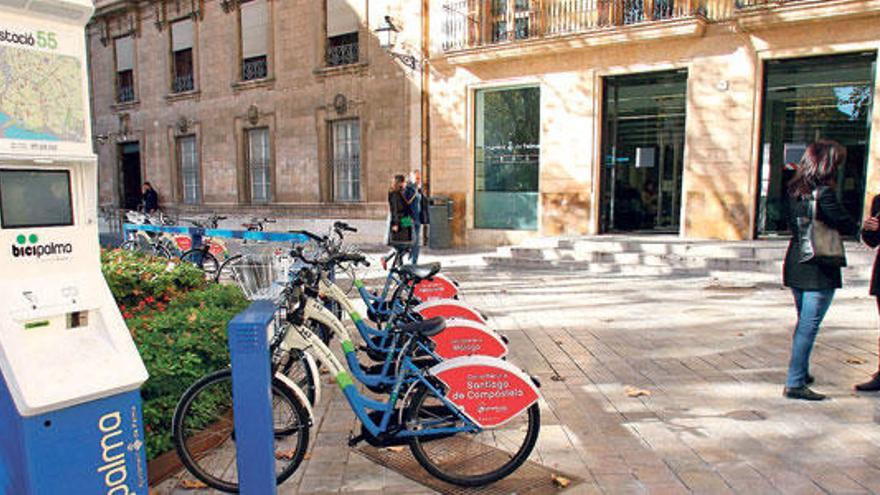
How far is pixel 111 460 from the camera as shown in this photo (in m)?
2.19

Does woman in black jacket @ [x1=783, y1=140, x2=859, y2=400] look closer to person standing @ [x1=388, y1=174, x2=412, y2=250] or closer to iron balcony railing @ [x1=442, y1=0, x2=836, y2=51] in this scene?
person standing @ [x1=388, y1=174, x2=412, y2=250]

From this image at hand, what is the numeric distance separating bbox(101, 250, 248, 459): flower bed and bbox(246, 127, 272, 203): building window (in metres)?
12.3

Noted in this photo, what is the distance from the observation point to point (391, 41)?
1330cm

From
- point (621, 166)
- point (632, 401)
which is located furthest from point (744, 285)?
point (632, 401)

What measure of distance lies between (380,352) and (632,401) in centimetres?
186

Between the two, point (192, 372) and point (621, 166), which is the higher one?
point (621, 166)

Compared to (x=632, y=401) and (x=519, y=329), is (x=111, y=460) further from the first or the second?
(x=519, y=329)

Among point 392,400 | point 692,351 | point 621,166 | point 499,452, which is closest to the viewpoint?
point 392,400

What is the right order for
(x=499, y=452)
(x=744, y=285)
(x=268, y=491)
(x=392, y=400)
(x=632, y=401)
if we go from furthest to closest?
(x=744, y=285), (x=632, y=401), (x=499, y=452), (x=392, y=400), (x=268, y=491)

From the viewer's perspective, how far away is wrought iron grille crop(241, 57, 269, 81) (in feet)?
56.2

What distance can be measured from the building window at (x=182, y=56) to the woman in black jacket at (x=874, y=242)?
63.1 ft

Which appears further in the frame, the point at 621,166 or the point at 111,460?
the point at 621,166

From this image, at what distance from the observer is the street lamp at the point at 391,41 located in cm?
1313

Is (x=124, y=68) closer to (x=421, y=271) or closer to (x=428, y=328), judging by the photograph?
(x=421, y=271)
